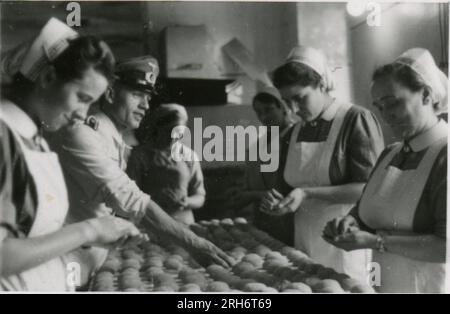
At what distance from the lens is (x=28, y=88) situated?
64.1 inches

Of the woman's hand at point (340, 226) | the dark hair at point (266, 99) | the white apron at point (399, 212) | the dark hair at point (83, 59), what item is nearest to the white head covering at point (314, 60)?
the dark hair at point (266, 99)

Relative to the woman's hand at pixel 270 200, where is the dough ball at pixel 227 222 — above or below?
below

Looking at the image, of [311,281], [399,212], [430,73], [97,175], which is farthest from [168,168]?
[430,73]

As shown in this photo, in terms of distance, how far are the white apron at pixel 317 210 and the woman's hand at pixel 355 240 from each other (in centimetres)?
2

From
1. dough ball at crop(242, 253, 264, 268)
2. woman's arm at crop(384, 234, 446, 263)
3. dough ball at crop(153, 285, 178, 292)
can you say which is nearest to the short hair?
woman's arm at crop(384, 234, 446, 263)

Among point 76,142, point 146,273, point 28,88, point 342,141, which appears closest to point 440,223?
point 342,141

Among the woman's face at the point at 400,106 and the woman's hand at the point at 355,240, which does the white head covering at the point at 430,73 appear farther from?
the woman's hand at the point at 355,240

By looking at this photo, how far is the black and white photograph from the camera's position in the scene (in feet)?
5.50

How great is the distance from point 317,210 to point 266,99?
35 centimetres

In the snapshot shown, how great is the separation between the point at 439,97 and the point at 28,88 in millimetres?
1124

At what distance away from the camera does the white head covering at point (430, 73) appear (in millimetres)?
1688

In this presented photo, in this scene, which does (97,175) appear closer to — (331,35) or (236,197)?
(236,197)

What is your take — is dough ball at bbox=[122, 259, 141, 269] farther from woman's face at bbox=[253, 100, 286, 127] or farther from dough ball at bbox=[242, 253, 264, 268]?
woman's face at bbox=[253, 100, 286, 127]

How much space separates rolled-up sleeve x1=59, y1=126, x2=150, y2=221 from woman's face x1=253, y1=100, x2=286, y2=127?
15.5 inches
